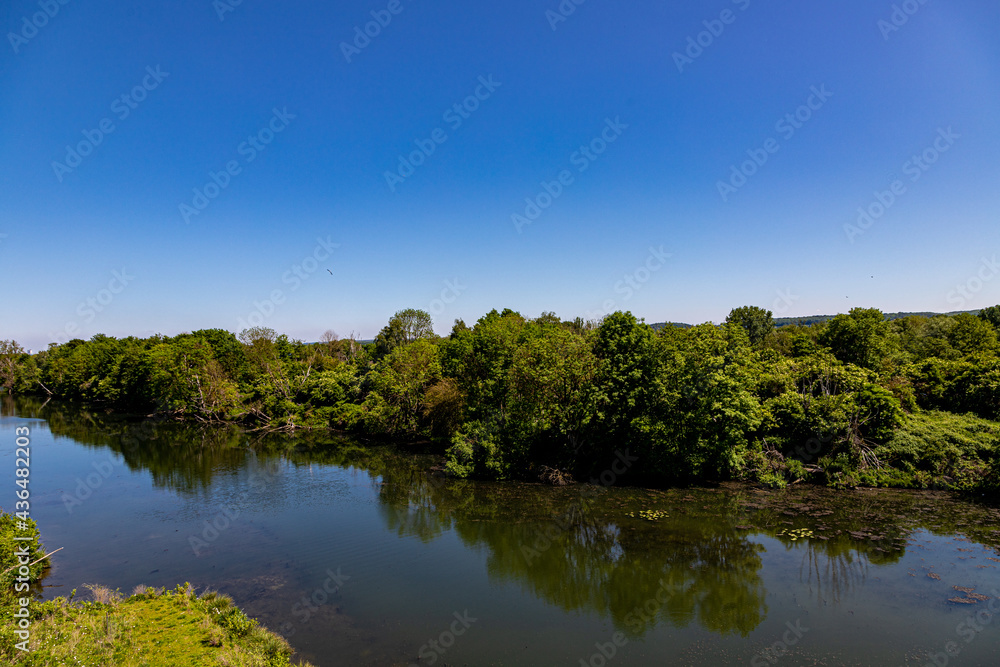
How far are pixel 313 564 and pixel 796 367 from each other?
31.9 meters

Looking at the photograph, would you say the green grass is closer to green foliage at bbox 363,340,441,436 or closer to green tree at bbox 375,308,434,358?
green foliage at bbox 363,340,441,436

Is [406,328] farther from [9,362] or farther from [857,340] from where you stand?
[9,362]

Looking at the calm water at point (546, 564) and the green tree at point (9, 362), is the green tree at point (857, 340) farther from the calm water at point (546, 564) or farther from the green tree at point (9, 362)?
the green tree at point (9, 362)

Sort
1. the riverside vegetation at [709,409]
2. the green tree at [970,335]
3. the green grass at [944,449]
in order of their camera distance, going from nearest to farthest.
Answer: the green grass at [944,449] < the riverside vegetation at [709,409] < the green tree at [970,335]

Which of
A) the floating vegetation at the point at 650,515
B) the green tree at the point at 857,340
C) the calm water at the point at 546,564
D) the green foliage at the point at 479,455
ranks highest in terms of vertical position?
the green tree at the point at 857,340

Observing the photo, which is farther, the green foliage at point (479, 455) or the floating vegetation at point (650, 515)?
the green foliage at point (479, 455)

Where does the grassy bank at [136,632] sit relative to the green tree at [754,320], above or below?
below

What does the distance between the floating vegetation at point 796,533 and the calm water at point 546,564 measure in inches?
→ 4.3

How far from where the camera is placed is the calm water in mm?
14781

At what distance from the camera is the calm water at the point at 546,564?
14.8 metres

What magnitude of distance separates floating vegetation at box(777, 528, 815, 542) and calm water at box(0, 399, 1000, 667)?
4.3 inches

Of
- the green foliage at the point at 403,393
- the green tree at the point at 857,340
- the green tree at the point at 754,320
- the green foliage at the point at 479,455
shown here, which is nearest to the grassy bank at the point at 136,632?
the green foliage at the point at 479,455

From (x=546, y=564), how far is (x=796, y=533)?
39.4 feet

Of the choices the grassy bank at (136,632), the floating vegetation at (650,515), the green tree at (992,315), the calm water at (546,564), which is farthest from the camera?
the green tree at (992,315)
